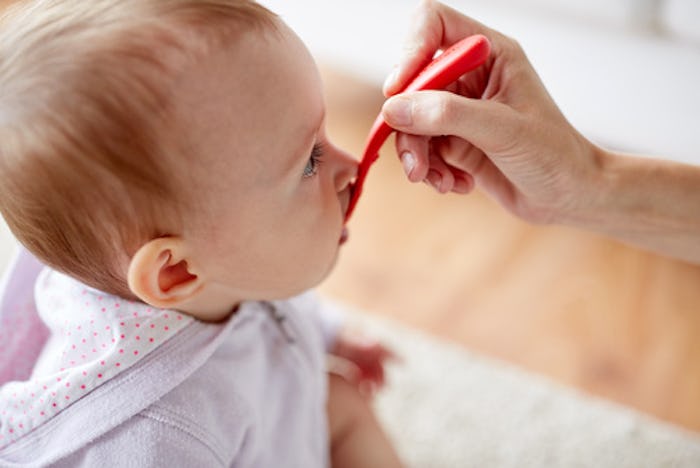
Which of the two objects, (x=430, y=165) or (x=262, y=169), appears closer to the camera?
(x=262, y=169)

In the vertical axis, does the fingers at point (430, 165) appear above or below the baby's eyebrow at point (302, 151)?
below

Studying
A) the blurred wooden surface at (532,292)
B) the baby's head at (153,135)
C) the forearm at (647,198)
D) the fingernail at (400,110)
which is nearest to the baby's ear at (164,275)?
the baby's head at (153,135)

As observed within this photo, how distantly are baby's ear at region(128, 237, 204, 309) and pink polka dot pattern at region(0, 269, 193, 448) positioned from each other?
37 mm

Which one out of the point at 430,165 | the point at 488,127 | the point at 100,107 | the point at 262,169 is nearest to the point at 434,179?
the point at 430,165

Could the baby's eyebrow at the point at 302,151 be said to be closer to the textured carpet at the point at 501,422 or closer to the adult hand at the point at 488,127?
the adult hand at the point at 488,127

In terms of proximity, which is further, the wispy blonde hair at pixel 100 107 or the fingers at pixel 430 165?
the fingers at pixel 430 165

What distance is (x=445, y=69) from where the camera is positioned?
0.70m

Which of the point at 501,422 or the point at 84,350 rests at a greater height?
the point at 84,350

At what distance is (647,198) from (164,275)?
52 centimetres

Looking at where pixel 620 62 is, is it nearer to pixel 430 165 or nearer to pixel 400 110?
pixel 430 165

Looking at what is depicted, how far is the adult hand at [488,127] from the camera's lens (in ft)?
2.29

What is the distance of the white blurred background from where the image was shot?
3.92 feet

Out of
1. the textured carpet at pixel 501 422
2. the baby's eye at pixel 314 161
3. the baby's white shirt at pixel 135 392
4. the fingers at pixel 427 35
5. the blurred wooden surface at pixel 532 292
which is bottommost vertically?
the textured carpet at pixel 501 422

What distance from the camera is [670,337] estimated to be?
1281 mm
